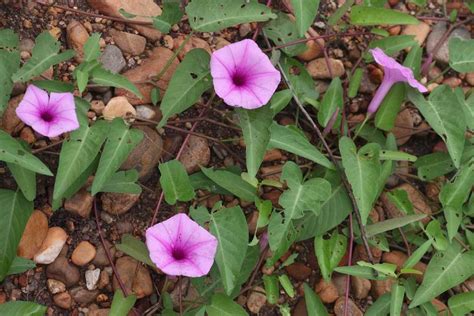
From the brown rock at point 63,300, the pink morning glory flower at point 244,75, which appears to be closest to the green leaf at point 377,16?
the pink morning glory flower at point 244,75

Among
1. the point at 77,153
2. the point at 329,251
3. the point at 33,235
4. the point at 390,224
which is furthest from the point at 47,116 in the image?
the point at 390,224

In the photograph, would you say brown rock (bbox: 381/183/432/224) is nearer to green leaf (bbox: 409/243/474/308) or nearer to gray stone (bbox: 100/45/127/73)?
green leaf (bbox: 409/243/474/308)

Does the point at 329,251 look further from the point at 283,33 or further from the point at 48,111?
the point at 48,111

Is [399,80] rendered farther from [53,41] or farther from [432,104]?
[53,41]

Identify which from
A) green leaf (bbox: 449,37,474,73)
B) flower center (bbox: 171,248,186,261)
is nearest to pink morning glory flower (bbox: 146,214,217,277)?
flower center (bbox: 171,248,186,261)

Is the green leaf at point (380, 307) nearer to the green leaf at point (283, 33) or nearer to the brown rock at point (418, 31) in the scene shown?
the green leaf at point (283, 33)
